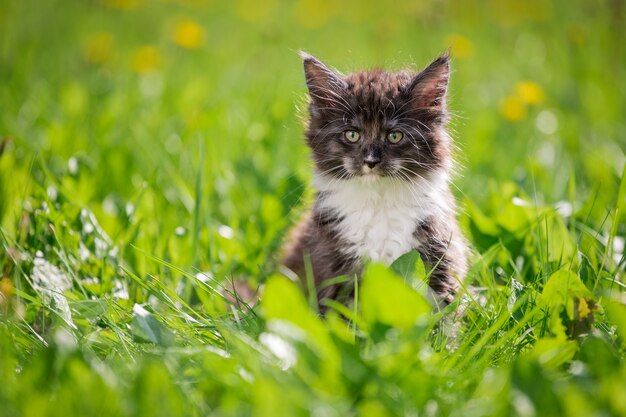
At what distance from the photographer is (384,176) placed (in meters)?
2.64

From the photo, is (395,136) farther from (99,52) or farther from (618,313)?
(99,52)

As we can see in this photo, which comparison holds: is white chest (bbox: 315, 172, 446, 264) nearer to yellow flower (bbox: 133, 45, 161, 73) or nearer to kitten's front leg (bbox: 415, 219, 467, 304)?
kitten's front leg (bbox: 415, 219, 467, 304)

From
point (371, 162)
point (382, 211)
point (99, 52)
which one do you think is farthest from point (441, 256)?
point (99, 52)

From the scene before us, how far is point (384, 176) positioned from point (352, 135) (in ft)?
0.70

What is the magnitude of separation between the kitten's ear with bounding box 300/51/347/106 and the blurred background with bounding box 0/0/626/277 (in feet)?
1.52

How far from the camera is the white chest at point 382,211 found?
2.62 meters

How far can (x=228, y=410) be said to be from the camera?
61.4 inches

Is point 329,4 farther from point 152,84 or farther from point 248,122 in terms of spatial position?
point 248,122

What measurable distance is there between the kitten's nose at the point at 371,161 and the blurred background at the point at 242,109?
1.59 ft

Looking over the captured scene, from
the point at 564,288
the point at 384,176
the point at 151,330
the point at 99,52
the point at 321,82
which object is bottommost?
the point at 151,330

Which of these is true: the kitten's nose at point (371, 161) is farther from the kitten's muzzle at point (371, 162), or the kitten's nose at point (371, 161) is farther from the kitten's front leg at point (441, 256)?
the kitten's front leg at point (441, 256)

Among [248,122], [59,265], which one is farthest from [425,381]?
[248,122]

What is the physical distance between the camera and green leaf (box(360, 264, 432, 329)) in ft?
5.63

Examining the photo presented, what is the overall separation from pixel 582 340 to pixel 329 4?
6.66 meters
